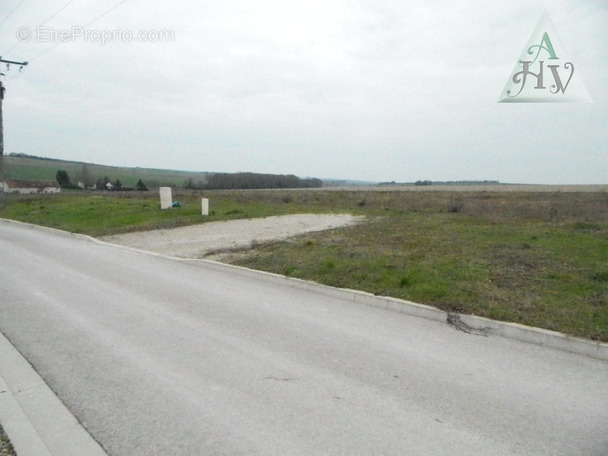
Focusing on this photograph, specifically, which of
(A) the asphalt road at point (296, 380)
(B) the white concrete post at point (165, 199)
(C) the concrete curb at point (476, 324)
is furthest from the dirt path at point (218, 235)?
(A) the asphalt road at point (296, 380)

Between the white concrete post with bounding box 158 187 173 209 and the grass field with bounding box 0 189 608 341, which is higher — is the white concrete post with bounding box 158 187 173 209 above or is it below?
above

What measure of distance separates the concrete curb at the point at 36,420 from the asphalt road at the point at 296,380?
10 centimetres

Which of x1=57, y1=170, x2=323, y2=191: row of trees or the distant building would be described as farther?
x1=57, y1=170, x2=323, y2=191: row of trees

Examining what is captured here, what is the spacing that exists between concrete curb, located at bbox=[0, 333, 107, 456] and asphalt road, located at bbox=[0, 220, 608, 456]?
0.34ft

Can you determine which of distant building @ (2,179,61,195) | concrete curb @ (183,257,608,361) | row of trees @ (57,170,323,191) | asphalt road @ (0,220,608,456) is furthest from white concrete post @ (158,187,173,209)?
distant building @ (2,179,61,195)

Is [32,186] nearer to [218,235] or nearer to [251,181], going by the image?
[251,181]

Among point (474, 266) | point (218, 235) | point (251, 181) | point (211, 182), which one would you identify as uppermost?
point (251, 181)

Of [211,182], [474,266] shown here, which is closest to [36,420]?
[474,266]

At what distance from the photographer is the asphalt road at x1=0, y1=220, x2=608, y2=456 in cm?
345

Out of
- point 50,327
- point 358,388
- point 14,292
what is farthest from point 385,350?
point 14,292

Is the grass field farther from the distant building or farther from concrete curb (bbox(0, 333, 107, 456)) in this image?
the distant building

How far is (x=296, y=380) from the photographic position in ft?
14.7

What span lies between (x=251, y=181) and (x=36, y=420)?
315 feet

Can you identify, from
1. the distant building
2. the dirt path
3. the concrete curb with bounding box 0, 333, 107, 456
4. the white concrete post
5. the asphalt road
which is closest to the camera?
the concrete curb with bounding box 0, 333, 107, 456
